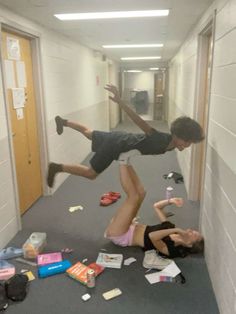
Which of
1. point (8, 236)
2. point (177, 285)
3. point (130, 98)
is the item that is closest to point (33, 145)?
point (8, 236)

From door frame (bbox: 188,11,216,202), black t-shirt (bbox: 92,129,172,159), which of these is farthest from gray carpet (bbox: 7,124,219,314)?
black t-shirt (bbox: 92,129,172,159)

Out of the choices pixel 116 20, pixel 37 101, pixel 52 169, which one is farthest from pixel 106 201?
pixel 116 20

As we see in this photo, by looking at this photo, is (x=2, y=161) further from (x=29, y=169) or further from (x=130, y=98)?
(x=130, y=98)

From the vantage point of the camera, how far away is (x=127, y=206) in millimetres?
2869

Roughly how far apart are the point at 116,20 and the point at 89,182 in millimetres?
2508

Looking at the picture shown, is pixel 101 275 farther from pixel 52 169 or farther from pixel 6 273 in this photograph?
pixel 52 169

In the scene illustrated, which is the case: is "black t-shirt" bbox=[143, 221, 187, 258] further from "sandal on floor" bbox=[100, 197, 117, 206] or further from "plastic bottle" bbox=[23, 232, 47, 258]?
"sandal on floor" bbox=[100, 197, 117, 206]

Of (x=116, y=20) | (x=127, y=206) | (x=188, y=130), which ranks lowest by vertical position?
(x=127, y=206)

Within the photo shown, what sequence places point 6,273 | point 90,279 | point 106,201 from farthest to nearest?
point 106,201 → point 6,273 → point 90,279

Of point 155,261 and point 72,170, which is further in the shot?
point 72,170

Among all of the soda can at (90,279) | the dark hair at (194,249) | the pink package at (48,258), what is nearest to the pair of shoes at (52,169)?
the pink package at (48,258)

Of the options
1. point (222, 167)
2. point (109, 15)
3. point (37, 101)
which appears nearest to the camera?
point (222, 167)

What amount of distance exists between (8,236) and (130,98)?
14.1m

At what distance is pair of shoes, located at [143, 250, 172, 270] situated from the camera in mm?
2586
